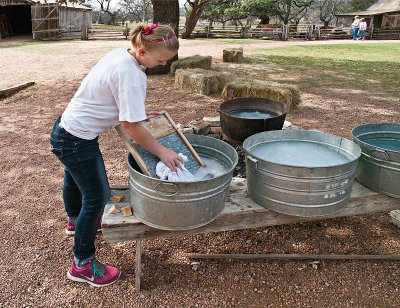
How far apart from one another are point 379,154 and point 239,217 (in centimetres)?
114

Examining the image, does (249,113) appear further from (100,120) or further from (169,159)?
(100,120)

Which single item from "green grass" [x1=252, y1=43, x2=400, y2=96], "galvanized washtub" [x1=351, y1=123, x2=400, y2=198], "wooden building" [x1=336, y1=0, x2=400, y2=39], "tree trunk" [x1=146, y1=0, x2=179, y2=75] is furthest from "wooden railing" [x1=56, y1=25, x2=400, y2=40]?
"galvanized washtub" [x1=351, y1=123, x2=400, y2=198]

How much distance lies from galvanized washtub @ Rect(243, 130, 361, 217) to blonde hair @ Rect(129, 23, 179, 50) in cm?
94

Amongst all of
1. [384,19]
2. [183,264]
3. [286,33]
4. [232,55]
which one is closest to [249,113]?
[183,264]

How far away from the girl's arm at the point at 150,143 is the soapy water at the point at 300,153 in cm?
73

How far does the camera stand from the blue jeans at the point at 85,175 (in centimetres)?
219

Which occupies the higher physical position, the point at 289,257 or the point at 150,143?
the point at 150,143

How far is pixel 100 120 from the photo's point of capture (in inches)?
85.4

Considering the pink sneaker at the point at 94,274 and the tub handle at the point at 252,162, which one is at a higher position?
the tub handle at the point at 252,162

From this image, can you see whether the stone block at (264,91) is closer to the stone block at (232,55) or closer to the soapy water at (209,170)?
the soapy water at (209,170)

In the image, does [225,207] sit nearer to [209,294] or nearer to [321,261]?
[209,294]

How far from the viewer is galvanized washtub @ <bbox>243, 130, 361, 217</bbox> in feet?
7.15

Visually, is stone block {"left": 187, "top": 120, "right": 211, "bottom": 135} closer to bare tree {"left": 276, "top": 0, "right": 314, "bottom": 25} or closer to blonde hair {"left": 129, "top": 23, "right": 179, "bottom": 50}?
blonde hair {"left": 129, "top": 23, "right": 179, "bottom": 50}

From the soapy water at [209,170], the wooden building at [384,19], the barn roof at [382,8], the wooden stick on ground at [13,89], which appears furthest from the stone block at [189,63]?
the barn roof at [382,8]
